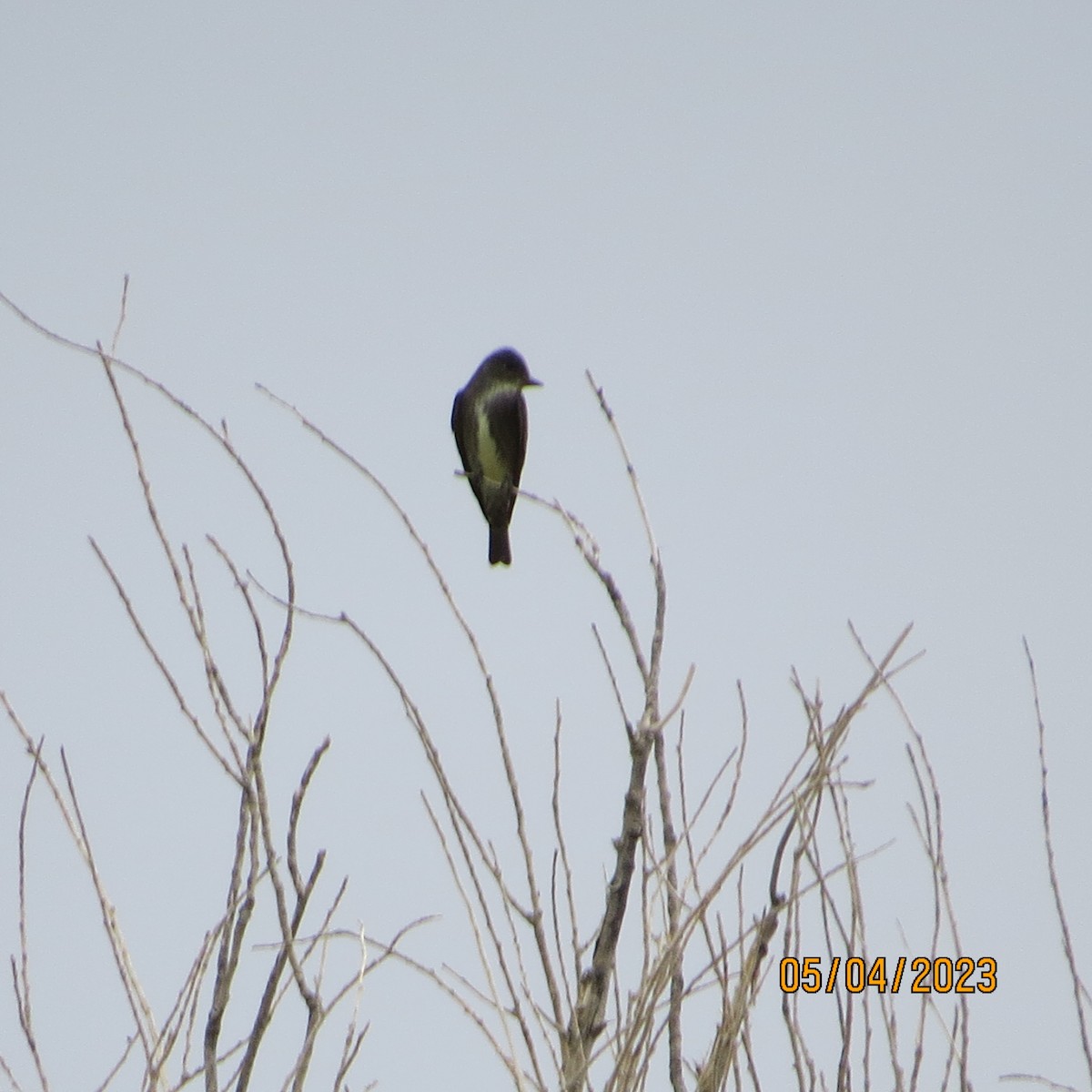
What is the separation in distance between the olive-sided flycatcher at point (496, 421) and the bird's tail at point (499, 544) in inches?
12.6

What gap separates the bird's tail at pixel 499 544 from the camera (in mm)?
7230

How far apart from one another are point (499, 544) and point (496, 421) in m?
0.74

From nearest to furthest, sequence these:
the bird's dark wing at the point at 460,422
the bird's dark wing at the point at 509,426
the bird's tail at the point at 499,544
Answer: the bird's tail at the point at 499,544
the bird's dark wing at the point at 509,426
the bird's dark wing at the point at 460,422

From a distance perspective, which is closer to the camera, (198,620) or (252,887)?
(252,887)

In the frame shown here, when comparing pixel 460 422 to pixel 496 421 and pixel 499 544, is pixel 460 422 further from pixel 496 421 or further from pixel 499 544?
pixel 499 544

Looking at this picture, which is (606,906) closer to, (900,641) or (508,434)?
(900,641)

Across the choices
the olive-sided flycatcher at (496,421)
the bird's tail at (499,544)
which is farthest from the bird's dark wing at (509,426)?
the bird's tail at (499,544)

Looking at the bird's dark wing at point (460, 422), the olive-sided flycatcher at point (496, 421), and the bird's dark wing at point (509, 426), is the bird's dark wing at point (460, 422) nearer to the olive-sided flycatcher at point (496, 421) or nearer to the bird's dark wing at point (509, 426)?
the olive-sided flycatcher at point (496, 421)

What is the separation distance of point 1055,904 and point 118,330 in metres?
2.10

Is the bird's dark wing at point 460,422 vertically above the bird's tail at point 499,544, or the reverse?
the bird's dark wing at point 460,422

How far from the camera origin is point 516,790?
243cm

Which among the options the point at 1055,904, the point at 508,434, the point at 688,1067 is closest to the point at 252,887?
the point at 688,1067

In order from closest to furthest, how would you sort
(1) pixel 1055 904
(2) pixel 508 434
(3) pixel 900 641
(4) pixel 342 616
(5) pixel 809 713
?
(3) pixel 900 641 → (5) pixel 809 713 → (4) pixel 342 616 → (1) pixel 1055 904 → (2) pixel 508 434

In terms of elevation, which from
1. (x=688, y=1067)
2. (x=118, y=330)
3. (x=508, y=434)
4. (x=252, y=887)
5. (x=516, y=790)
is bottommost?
(x=688, y=1067)
